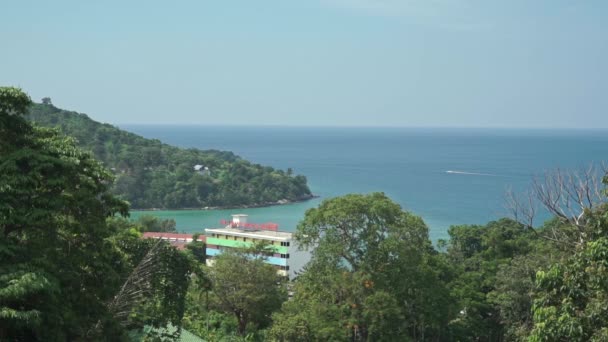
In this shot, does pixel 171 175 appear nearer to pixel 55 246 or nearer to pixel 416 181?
pixel 416 181

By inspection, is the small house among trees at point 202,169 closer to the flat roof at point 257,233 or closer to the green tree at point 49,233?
the flat roof at point 257,233

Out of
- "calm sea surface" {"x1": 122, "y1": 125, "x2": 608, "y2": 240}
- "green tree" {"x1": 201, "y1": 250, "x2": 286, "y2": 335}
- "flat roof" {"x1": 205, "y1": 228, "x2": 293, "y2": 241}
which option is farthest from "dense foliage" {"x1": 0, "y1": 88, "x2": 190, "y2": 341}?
"flat roof" {"x1": 205, "y1": 228, "x2": 293, "y2": 241}

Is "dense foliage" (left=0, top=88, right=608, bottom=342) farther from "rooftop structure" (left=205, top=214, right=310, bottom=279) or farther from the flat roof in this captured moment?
the flat roof

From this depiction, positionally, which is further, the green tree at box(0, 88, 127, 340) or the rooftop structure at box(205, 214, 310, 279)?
the rooftop structure at box(205, 214, 310, 279)

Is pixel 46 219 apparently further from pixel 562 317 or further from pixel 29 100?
pixel 562 317

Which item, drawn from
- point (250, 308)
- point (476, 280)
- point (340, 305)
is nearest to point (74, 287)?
point (340, 305)

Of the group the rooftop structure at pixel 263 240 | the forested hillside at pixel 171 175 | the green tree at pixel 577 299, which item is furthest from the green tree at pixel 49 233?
the forested hillside at pixel 171 175

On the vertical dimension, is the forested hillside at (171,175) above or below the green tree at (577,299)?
below
